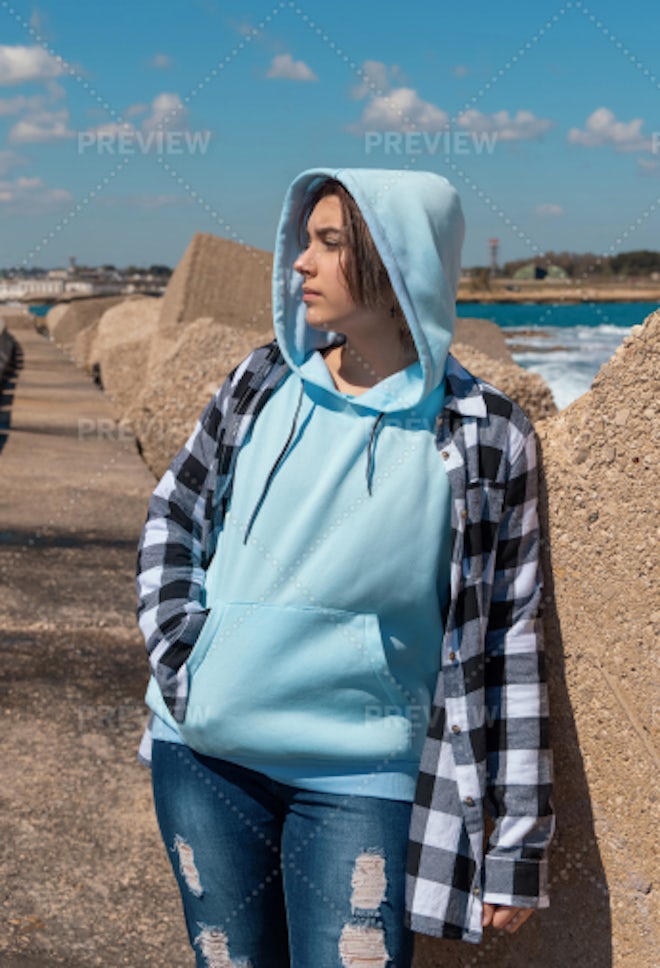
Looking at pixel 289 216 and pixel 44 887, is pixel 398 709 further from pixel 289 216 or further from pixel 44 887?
pixel 44 887

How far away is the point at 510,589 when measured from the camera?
189 cm

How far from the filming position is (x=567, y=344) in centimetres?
3666

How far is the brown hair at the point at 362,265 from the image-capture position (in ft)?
6.23

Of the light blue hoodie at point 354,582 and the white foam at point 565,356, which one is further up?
the light blue hoodie at point 354,582

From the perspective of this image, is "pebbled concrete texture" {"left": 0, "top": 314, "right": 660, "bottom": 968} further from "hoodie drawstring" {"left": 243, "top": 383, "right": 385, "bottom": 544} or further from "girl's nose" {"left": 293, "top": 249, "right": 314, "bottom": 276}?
"girl's nose" {"left": 293, "top": 249, "right": 314, "bottom": 276}

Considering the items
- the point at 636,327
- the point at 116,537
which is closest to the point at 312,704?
the point at 636,327

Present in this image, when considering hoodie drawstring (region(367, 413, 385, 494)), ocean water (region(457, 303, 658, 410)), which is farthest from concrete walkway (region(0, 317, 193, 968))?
ocean water (region(457, 303, 658, 410))

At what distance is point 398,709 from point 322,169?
905 millimetres

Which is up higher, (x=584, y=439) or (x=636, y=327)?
(x=636, y=327)

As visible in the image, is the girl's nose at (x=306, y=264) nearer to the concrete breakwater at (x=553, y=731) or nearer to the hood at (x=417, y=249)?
the hood at (x=417, y=249)

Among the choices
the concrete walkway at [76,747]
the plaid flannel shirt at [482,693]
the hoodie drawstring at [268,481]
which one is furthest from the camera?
the concrete walkway at [76,747]

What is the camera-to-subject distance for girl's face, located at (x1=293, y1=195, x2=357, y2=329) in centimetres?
193

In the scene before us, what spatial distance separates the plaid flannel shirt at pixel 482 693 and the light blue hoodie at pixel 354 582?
0.05m

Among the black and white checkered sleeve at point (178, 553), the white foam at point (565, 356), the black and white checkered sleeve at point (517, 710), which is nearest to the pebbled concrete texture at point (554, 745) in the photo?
the black and white checkered sleeve at point (517, 710)
